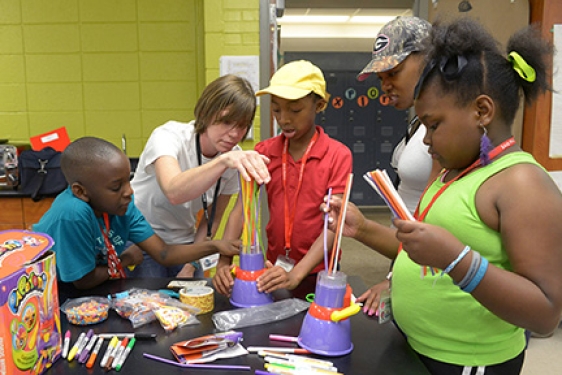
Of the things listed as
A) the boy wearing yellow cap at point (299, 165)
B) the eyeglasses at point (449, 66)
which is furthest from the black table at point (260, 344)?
the eyeglasses at point (449, 66)

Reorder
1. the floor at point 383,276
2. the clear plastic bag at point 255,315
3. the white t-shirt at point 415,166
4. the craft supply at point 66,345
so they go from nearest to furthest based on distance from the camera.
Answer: the craft supply at point 66,345 → the clear plastic bag at point 255,315 → the white t-shirt at point 415,166 → the floor at point 383,276

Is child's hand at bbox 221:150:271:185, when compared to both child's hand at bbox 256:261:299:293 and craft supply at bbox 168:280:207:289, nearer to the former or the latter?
child's hand at bbox 256:261:299:293

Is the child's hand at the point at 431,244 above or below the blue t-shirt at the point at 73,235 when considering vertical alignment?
above

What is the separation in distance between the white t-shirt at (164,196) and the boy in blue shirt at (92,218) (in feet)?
0.91

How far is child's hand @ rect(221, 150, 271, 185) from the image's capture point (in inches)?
52.0

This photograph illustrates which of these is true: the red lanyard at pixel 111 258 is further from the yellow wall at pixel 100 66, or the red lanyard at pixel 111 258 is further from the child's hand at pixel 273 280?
the yellow wall at pixel 100 66

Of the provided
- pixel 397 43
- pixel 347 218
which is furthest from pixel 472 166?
pixel 397 43

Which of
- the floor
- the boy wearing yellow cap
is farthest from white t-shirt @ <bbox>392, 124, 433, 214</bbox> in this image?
Answer: the floor

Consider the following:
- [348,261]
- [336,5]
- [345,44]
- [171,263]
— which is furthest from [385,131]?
[171,263]

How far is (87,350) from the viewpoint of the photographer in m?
1.06

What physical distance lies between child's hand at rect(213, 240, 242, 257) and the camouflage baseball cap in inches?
29.7

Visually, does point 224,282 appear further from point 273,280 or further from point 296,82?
point 296,82

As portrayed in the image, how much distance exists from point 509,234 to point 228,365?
65 centimetres

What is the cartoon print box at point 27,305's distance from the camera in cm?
87
